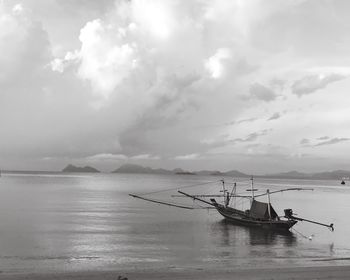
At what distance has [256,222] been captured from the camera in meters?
53.2

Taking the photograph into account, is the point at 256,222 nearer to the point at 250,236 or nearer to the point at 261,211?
the point at 261,211

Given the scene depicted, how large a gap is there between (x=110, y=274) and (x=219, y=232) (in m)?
27.7

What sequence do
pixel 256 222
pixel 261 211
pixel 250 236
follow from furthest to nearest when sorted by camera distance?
pixel 261 211 → pixel 256 222 → pixel 250 236

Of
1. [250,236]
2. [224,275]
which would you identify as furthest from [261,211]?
[224,275]

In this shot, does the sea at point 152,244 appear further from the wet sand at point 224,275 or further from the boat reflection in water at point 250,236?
the wet sand at point 224,275

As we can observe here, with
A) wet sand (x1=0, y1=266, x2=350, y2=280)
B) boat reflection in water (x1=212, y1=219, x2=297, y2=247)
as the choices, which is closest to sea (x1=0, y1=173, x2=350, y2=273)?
boat reflection in water (x1=212, y1=219, x2=297, y2=247)

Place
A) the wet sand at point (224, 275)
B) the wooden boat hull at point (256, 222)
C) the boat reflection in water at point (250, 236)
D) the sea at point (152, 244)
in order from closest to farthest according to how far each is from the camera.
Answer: the wet sand at point (224, 275) < the sea at point (152, 244) < the boat reflection in water at point (250, 236) < the wooden boat hull at point (256, 222)

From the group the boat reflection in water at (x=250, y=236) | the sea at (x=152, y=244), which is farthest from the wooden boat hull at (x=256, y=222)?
the sea at (x=152, y=244)

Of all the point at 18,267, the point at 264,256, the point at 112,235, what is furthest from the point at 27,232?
the point at 264,256

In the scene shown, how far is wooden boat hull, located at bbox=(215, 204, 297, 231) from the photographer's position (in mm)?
51062

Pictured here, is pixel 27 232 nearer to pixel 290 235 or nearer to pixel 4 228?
pixel 4 228

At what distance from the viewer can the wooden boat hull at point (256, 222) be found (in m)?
51.1

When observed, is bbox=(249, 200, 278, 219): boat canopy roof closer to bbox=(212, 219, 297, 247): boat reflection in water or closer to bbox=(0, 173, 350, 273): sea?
bbox=(212, 219, 297, 247): boat reflection in water

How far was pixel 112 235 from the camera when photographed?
45.7 metres
